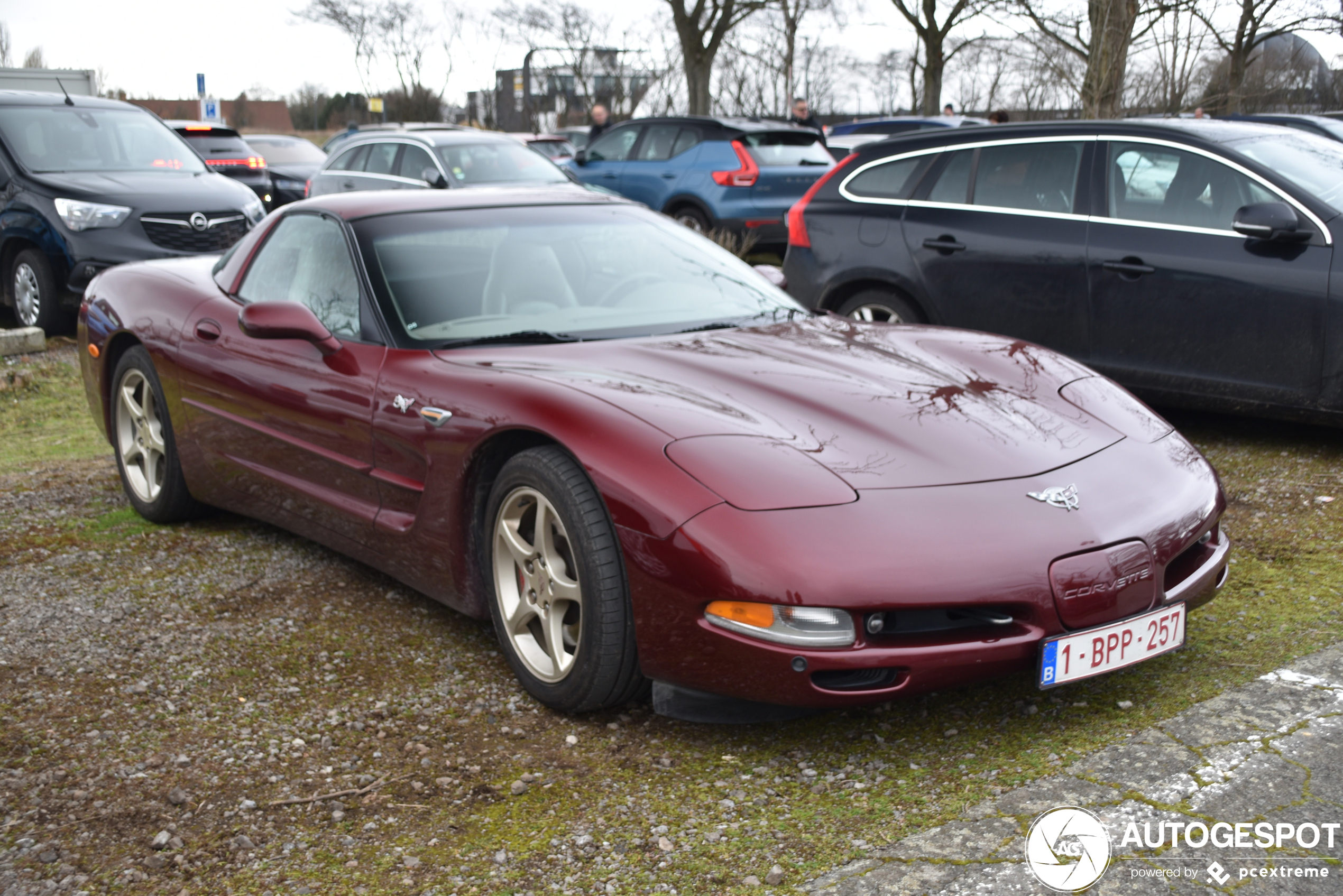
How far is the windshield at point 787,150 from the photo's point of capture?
13.1m

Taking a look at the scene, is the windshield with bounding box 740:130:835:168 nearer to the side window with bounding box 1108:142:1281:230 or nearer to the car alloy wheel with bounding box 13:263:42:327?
the car alloy wheel with bounding box 13:263:42:327

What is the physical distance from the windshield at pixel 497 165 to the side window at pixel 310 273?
757 centimetres

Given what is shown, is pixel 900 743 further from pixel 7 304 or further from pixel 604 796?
pixel 7 304

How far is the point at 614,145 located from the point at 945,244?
886 centimetres

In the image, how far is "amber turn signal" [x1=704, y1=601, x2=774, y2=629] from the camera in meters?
2.72

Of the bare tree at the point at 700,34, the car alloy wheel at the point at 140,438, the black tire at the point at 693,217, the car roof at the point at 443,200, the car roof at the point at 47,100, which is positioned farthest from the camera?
the bare tree at the point at 700,34

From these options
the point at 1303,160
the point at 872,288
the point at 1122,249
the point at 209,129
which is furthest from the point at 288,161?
the point at 1303,160

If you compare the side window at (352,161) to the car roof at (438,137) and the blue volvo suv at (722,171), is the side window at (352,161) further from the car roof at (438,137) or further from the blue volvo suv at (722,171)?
the blue volvo suv at (722,171)

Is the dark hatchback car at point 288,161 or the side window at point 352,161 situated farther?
the dark hatchback car at point 288,161

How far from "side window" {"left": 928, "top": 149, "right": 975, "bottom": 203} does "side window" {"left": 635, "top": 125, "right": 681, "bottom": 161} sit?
7.44 m

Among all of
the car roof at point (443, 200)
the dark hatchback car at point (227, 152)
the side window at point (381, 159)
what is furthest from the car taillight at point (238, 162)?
the car roof at point (443, 200)

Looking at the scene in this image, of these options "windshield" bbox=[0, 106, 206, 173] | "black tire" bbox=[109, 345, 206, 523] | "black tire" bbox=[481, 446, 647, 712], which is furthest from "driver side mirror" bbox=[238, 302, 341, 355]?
"windshield" bbox=[0, 106, 206, 173]

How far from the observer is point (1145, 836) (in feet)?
7.99

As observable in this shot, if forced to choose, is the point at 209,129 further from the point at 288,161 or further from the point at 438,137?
the point at 438,137
